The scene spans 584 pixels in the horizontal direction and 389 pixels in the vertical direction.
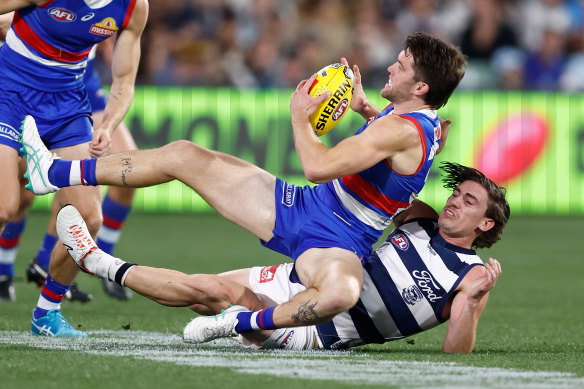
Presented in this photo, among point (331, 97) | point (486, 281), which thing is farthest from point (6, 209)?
point (486, 281)

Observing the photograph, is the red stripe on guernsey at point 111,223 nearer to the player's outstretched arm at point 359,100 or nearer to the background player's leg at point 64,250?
the background player's leg at point 64,250

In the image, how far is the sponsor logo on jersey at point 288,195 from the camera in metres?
5.94

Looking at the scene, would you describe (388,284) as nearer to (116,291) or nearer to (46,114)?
(46,114)

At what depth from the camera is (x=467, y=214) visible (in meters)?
6.04

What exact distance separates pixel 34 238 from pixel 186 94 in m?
3.38

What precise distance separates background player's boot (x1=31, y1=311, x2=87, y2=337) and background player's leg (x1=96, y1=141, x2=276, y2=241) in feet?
3.15

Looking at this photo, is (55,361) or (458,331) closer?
(55,361)

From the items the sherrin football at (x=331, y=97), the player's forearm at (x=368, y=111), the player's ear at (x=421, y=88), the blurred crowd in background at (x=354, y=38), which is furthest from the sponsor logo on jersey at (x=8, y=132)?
the blurred crowd in background at (x=354, y=38)

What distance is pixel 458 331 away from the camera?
566 centimetres

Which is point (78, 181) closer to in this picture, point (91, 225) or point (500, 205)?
point (91, 225)

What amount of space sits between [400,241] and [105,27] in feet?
7.25

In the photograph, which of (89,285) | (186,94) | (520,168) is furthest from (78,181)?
(520,168)

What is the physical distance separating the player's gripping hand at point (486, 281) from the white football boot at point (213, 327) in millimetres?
1218

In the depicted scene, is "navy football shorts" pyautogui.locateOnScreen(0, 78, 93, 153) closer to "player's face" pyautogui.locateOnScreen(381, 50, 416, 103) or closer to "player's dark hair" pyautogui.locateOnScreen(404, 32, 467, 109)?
"player's face" pyautogui.locateOnScreen(381, 50, 416, 103)
